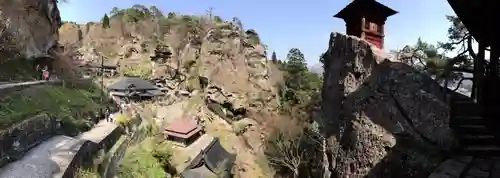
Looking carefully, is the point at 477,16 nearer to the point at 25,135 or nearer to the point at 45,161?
the point at 45,161

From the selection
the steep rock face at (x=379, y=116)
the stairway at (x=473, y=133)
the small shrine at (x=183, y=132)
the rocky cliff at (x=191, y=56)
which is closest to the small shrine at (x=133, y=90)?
the rocky cliff at (x=191, y=56)

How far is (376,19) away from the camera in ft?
47.6

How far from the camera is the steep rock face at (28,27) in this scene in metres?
11.4

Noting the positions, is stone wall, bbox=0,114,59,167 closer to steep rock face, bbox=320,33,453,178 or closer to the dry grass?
steep rock face, bbox=320,33,453,178

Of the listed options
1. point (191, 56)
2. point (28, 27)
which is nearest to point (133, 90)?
point (191, 56)

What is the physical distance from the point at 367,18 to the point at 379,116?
15.7 feet

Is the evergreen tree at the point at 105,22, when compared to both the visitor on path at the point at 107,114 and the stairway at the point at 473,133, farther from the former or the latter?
the stairway at the point at 473,133

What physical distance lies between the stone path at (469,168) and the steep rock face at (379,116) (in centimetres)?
416

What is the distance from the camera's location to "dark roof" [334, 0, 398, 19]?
1408cm

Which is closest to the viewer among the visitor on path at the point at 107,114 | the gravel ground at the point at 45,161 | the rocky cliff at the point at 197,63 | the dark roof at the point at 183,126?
the gravel ground at the point at 45,161

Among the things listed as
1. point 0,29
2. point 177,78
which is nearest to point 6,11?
point 0,29

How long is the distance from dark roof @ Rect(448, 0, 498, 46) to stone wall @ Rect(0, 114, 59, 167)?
29.1 feet

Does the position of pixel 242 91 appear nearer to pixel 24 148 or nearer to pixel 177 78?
pixel 177 78

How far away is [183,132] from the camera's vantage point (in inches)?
958
